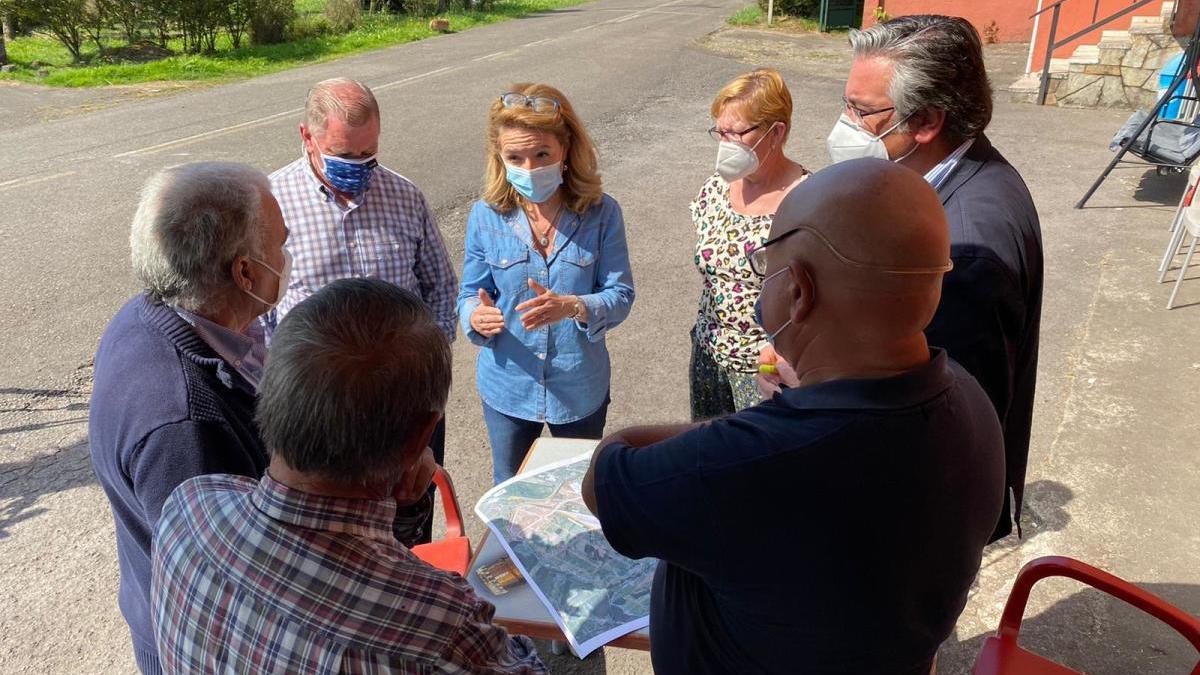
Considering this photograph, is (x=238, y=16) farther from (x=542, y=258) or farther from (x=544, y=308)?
(x=544, y=308)

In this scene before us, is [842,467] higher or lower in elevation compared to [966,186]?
lower

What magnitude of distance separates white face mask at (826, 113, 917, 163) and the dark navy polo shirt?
3.46ft

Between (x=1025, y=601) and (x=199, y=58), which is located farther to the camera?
(x=199, y=58)

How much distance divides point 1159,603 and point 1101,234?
594 centimetres

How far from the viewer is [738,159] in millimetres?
2930

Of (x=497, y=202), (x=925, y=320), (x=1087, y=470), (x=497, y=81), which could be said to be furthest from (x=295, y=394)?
(x=497, y=81)

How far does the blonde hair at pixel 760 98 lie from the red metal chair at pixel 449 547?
65.3 inches

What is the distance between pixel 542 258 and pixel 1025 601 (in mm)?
1873

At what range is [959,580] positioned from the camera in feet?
4.48

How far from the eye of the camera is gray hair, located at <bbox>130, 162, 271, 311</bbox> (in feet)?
5.90

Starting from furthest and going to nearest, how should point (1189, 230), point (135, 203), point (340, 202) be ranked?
point (135, 203) < point (1189, 230) < point (340, 202)

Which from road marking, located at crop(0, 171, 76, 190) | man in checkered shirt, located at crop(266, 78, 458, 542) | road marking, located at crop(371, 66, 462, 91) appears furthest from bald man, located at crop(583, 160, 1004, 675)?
road marking, located at crop(371, 66, 462, 91)

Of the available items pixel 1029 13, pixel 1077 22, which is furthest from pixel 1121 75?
pixel 1029 13

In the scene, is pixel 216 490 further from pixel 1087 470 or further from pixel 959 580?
pixel 1087 470
